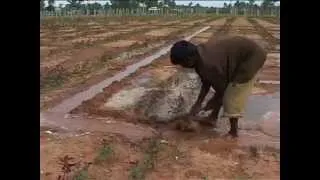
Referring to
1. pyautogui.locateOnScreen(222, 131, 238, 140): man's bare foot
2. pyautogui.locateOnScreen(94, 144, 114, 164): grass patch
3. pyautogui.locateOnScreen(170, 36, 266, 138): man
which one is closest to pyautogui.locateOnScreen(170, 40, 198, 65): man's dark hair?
pyautogui.locateOnScreen(170, 36, 266, 138): man

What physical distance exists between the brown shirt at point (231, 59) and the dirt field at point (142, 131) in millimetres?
618

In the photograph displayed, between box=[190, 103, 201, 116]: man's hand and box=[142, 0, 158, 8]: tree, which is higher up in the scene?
box=[142, 0, 158, 8]: tree

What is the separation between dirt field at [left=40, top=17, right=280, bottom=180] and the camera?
4.06 m

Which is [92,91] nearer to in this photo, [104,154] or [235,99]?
[235,99]

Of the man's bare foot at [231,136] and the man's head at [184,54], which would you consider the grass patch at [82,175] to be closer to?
the man's head at [184,54]

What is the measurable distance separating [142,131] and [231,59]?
119cm

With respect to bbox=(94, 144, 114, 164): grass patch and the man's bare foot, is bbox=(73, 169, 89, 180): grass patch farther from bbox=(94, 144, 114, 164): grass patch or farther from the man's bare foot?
the man's bare foot

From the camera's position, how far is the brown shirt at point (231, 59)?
16.3 feet

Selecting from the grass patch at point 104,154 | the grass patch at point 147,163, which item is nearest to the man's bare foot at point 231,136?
the grass patch at point 147,163

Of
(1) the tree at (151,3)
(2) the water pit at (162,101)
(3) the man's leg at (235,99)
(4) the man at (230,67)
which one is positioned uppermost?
(1) the tree at (151,3)

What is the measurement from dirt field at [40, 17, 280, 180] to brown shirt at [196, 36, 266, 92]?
62cm

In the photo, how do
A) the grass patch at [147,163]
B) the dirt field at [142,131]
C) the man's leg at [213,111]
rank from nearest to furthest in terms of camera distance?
the grass patch at [147,163]
the dirt field at [142,131]
the man's leg at [213,111]

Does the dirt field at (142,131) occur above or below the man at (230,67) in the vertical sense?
below
